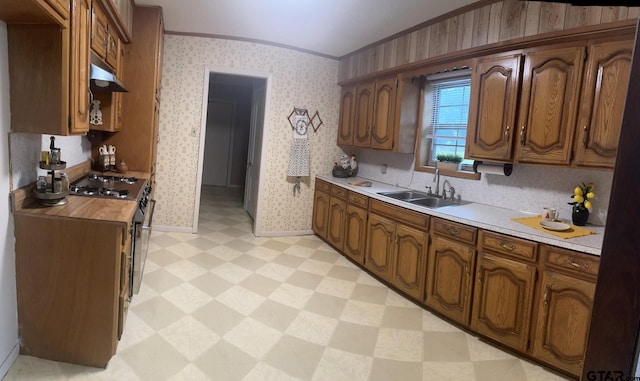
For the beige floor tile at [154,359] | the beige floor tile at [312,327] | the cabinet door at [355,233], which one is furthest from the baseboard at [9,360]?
the cabinet door at [355,233]

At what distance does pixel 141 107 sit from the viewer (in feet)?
11.0

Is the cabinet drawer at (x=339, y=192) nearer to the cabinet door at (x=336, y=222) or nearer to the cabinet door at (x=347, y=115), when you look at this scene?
the cabinet door at (x=336, y=222)

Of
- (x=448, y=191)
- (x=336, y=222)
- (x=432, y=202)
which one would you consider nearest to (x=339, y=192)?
(x=336, y=222)

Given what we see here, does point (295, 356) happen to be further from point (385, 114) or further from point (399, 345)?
point (385, 114)

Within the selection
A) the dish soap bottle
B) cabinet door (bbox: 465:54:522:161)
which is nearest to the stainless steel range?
the dish soap bottle

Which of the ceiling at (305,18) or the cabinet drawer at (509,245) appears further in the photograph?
the ceiling at (305,18)

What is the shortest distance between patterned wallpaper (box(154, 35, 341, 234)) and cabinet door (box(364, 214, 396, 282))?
146cm

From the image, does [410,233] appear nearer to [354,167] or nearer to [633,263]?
[354,167]

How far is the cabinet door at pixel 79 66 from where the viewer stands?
169 cm

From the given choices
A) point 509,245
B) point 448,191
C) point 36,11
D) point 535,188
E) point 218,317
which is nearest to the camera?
point 36,11

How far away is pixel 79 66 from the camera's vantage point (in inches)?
69.6

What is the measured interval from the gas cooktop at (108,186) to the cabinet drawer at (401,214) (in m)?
2.03

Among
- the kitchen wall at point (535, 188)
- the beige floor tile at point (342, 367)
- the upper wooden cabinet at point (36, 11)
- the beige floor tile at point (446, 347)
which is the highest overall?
the upper wooden cabinet at point (36, 11)

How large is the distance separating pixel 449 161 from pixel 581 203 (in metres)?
1.19
